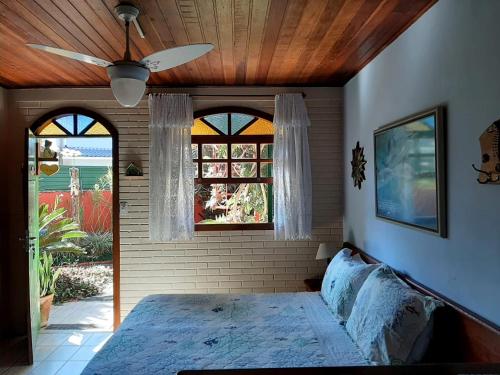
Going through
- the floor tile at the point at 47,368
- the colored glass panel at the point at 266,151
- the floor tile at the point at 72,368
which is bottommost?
the floor tile at the point at 47,368

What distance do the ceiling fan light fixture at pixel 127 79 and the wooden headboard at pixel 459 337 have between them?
1.89 m

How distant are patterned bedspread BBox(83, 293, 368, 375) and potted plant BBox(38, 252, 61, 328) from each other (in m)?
1.82

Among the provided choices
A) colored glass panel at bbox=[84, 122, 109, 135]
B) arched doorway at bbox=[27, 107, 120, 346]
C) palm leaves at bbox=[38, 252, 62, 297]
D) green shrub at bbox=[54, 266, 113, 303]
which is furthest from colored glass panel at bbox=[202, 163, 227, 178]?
green shrub at bbox=[54, 266, 113, 303]

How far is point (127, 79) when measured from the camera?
6.35 ft

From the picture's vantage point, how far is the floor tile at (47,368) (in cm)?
316

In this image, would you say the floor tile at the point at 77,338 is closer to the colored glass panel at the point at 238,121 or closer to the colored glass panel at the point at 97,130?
the colored glass panel at the point at 97,130

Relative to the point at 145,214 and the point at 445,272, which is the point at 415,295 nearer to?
the point at 445,272

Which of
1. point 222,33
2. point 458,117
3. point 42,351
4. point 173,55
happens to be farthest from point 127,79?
point 42,351

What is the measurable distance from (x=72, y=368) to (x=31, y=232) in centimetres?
125

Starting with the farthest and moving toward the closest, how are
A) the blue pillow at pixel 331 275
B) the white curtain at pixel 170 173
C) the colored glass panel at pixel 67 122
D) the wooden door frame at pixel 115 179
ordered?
the colored glass panel at pixel 67 122 → the wooden door frame at pixel 115 179 → the white curtain at pixel 170 173 → the blue pillow at pixel 331 275

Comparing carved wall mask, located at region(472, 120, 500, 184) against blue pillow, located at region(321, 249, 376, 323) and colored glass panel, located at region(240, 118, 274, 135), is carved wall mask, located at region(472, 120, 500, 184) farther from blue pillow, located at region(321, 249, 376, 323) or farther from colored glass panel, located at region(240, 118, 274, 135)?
colored glass panel, located at region(240, 118, 274, 135)

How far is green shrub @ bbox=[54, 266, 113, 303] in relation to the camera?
5266mm

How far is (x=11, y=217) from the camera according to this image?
3.87 metres

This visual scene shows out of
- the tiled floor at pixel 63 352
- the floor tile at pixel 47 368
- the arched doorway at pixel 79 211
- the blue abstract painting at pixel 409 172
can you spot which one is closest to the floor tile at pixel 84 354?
the tiled floor at pixel 63 352
